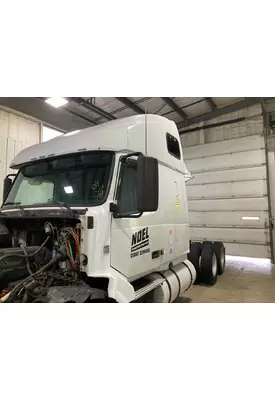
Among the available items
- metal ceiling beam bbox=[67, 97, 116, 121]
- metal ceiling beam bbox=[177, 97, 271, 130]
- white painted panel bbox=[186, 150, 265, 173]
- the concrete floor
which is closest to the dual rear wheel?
the concrete floor

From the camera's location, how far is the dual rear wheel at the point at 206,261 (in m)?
4.79

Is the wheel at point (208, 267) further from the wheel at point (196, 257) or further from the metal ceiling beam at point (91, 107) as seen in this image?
the metal ceiling beam at point (91, 107)

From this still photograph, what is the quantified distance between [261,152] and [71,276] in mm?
5628

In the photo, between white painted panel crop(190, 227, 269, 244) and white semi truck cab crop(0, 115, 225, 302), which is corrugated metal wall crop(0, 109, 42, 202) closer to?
white semi truck cab crop(0, 115, 225, 302)

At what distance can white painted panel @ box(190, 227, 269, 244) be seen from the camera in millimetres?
5762

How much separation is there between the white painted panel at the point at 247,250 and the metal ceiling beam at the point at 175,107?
11.6ft

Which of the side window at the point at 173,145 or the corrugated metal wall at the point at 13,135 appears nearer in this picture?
the side window at the point at 173,145

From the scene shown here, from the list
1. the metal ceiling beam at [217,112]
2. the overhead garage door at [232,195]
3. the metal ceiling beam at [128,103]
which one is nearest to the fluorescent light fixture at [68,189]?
the metal ceiling beam at [128,103]

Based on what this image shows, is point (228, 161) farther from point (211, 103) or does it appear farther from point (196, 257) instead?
point (196, 257)

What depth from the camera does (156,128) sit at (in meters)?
2.82

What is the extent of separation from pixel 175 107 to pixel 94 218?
4.09m

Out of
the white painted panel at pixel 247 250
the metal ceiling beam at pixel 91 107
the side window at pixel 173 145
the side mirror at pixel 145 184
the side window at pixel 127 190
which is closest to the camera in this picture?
the side mirror at pixel 145 184
